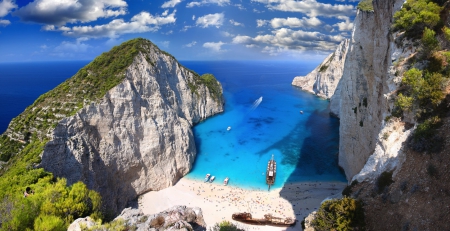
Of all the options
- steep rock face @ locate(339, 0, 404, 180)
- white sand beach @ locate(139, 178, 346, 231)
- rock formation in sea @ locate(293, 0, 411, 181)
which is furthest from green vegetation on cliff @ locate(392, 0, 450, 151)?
white sand beach @ locate(139, 178, 346, 231)

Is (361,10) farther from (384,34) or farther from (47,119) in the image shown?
(47,119)

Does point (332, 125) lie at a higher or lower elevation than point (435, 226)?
lower

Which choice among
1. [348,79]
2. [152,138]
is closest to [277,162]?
[348,79]

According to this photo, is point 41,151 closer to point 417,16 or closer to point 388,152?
point 388,152

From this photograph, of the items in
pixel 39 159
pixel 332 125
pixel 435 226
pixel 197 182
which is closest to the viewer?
pixel 435 226

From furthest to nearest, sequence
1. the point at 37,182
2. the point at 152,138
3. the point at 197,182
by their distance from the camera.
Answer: the point at 197,182
the point at 152,138
the point at 37,182

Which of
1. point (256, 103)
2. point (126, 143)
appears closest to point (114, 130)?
point (126, 143)

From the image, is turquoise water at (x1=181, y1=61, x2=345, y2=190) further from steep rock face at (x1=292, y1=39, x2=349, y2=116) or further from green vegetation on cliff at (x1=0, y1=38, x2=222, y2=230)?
green vegetation on cliff at (x1=0, y1=38, x2=222, y2=230)
